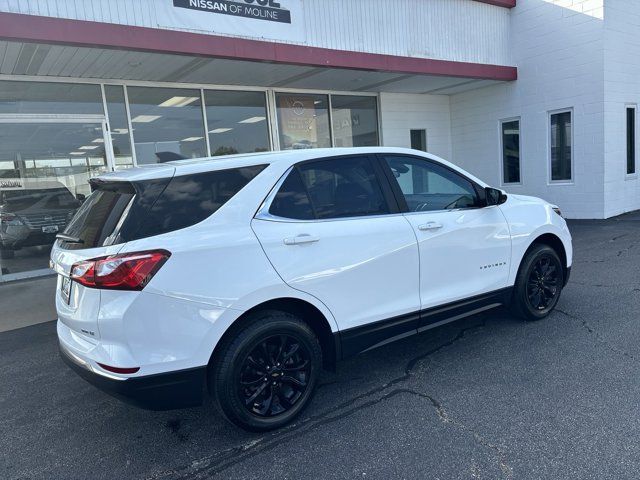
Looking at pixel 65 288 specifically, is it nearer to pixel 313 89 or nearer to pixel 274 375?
pixel 274 375

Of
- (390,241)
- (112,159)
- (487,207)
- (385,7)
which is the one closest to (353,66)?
(385,7)

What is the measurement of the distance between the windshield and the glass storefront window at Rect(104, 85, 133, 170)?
1053 millimetres

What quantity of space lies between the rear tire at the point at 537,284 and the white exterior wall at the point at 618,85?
6996mm

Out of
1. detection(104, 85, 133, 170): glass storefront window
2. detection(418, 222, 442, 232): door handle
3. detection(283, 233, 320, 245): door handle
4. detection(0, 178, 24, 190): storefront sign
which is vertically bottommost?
detection(418, 222, 442, 232): door handle

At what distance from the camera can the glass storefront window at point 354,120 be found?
457 inches

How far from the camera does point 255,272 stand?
9.37 feet

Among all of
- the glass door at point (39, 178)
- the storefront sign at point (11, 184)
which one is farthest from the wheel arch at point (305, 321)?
the storefront sign at point (11, 184)

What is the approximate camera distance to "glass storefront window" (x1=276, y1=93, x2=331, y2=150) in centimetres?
1077

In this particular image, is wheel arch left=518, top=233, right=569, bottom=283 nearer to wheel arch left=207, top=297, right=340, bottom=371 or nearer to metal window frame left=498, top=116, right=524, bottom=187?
wheel arch left=207, top=297, right=340, bottom=371

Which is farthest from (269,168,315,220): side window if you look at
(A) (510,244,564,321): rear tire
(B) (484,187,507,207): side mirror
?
(A) (510,244,564,321): rear tire

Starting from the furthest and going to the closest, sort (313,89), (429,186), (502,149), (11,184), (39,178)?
(502,149)
(313,89)
(39,178)
(11,184)
(429,186)

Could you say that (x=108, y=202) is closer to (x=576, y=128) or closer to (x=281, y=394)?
(x=281, y=394)

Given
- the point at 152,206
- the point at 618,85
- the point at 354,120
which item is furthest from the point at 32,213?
the point at 618,85

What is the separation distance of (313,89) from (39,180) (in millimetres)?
6120
